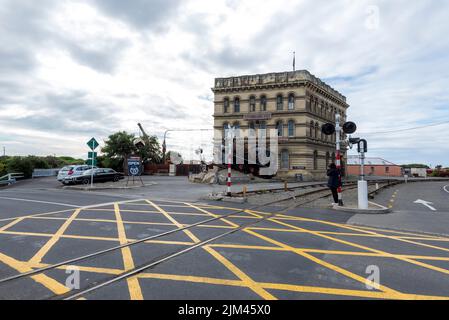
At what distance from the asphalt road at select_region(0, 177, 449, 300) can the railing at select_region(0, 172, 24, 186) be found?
20.6m

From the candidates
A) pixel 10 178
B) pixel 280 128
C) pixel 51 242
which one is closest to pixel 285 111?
pixel 280 128

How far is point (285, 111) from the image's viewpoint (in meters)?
37.6

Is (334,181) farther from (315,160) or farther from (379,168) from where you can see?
(379,168)

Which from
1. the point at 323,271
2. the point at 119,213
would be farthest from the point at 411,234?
the point at 119,213

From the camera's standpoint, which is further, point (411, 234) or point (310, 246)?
point (411, 234)

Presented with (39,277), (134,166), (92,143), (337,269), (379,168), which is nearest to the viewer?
(39,277)

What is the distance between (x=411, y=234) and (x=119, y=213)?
8.49 meters

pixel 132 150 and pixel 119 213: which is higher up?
pixel 132 150

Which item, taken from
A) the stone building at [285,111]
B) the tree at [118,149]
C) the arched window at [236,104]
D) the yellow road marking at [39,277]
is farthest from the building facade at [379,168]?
the yellow road marking at [39,277]

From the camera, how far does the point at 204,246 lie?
18.2 feet

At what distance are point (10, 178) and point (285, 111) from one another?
1245 inches
